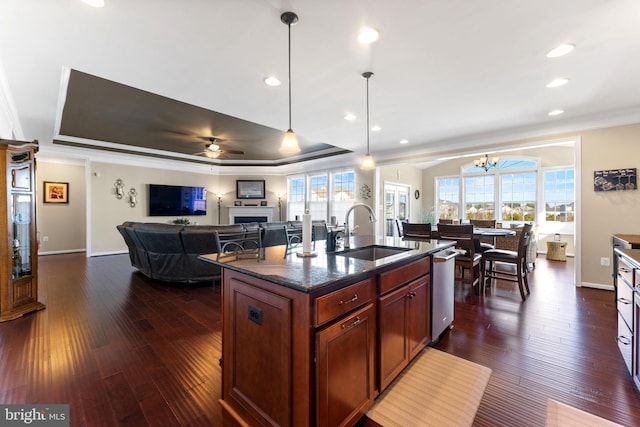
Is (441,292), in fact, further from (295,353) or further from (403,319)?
(295,353)

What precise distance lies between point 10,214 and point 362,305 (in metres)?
3.90

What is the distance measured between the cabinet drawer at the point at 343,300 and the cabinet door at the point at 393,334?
0.57 feet

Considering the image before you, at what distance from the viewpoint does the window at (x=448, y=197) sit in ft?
27.7

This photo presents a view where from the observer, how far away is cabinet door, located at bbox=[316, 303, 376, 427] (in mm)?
1214

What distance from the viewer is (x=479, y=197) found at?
7930 millimetres

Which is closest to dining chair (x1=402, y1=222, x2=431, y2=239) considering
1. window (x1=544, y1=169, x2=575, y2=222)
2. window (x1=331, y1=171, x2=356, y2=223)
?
window (x1=331, y1=171, x2=356, y2=223)

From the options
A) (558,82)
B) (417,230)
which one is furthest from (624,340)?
(558,82)

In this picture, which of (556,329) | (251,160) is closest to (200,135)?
(251,160)

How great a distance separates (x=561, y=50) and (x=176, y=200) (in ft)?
28.6

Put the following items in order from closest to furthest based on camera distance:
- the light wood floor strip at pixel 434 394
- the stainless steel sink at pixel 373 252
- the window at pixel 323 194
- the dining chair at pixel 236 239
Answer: the light wood floor strip at pixel 434 394 → the stainless steel sink at pixel 373 252 → the dining chair at pixel 236 239 → the window at pixel 323 194

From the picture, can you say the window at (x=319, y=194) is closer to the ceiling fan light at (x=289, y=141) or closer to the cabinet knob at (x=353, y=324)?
the ceiling fan light at (x=289, y=141)

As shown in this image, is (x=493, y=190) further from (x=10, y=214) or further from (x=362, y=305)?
(x=10, y=214)

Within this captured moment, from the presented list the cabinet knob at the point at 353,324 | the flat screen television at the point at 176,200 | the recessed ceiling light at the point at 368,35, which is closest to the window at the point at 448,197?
the recessed ceiling light at the point at 368,35

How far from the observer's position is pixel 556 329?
8.63ft
